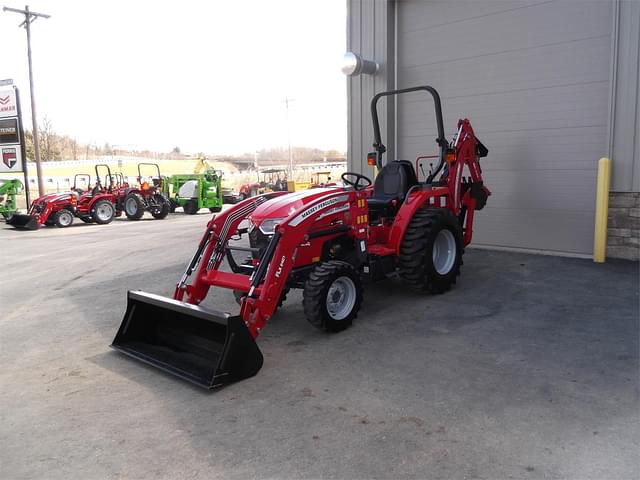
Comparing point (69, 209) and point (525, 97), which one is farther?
point (69, 209)

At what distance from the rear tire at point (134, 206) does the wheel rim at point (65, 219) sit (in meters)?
2.02

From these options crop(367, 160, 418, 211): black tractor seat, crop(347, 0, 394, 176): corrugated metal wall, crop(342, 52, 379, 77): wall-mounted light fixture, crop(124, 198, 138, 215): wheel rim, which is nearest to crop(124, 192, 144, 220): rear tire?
crop(124, 198, 138, 215): wheel rim

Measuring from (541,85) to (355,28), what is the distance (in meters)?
3.64

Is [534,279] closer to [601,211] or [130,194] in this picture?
[601,211]

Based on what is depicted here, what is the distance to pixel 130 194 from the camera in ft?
58.6

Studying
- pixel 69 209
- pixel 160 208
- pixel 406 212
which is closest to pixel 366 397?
pixel 406 212

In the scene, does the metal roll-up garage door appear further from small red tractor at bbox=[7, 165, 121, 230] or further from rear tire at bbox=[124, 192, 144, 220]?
rear tire at bbox=[124, 192, 144, 220]

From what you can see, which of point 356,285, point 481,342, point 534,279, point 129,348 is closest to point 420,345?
point 481,342

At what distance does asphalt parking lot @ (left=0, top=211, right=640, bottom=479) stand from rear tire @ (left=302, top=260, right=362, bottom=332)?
161mm

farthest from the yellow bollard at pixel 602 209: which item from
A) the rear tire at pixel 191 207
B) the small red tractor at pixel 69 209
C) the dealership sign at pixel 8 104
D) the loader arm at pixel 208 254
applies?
the dealership sign at pixel 8 104

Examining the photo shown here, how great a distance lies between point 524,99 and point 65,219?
1358cm

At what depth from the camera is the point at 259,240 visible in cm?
517

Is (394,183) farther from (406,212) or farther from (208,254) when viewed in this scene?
(208,254)

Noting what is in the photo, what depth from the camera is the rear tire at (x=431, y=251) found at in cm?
568
